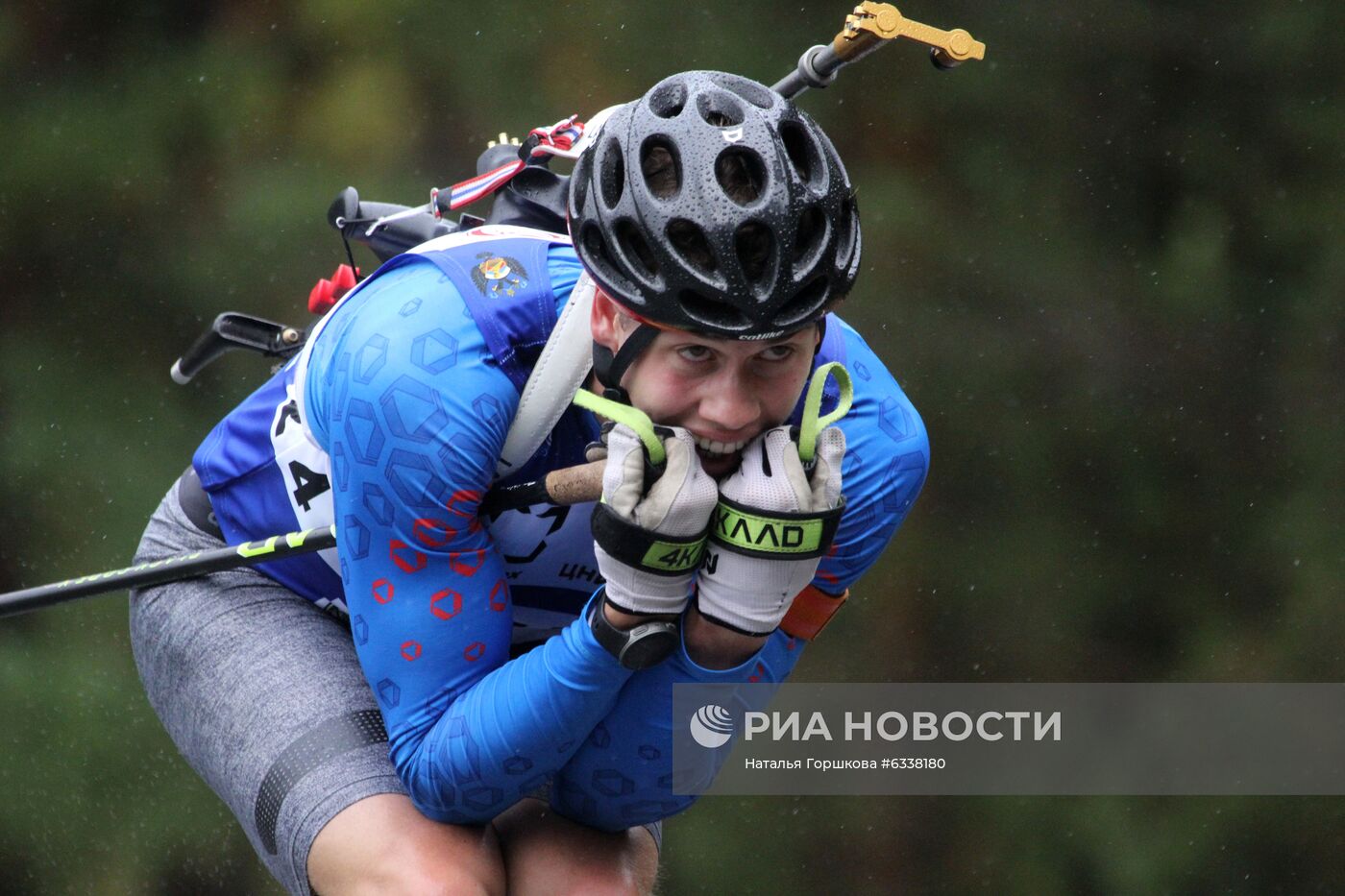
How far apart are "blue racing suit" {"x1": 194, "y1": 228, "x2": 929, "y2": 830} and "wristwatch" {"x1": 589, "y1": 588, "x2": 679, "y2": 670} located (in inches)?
0.7

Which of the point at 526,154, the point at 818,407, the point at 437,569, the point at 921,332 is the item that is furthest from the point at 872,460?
the point at 921,332

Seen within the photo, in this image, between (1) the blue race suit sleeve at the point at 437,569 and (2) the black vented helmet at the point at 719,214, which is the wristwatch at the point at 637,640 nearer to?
(1) the blue race suit sleeve at the point at 437,569

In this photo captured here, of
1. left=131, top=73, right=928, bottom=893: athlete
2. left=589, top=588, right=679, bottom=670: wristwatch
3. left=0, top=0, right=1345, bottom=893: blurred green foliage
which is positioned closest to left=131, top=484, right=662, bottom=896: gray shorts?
left=131, top=73, right=928, bottom=893: athlete

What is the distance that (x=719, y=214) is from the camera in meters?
1.23

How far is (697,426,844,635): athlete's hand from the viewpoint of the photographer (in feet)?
4.08

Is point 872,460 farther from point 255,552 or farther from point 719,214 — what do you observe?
point 255,552

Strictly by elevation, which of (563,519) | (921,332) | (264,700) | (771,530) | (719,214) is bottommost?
(921,332)

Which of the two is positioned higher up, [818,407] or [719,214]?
[719,214]

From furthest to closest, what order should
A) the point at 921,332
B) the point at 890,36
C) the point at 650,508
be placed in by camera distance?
the point at 921,332
the point at 890,36
the point at 650,508

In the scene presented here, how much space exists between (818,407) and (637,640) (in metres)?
0.23

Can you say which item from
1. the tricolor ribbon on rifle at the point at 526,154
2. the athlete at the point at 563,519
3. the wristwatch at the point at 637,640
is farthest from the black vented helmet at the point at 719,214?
the tricolor ribbon on rifle at the point at 526,154

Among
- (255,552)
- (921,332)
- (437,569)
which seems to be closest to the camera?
(437,569)

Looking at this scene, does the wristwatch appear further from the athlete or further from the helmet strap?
the helmet strap

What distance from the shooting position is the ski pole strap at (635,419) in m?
1.24
